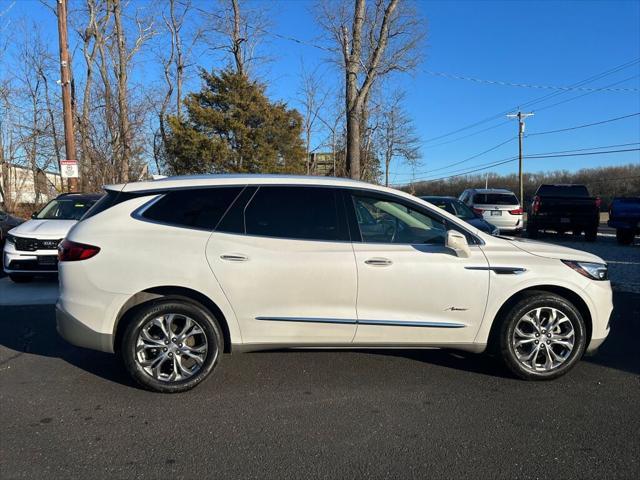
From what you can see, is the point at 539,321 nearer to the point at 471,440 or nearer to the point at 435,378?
the point at 435,378

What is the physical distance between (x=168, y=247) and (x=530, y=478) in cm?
299

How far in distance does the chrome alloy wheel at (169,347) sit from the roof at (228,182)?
1104mm

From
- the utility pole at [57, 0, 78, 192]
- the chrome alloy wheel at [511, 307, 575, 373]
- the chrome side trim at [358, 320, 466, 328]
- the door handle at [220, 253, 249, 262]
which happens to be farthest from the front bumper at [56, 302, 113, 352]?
the utility pole at [57, 0, 78, 192]

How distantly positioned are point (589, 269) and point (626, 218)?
473 inches

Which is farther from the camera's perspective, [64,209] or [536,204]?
[536,204]

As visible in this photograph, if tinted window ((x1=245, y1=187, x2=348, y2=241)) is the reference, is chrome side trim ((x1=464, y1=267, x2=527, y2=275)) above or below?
below

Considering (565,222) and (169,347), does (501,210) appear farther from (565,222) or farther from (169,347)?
(169,347)

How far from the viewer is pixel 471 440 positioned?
3375mm

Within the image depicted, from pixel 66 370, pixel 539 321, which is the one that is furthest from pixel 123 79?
pixel 539 321

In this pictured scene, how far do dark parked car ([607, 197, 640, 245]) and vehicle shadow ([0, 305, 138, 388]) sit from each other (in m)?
14.5

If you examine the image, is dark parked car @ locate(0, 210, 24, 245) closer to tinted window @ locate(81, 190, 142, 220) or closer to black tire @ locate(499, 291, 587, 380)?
tinted window @ locate(81, 190, 142, 220)

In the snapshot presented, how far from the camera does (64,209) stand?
392 inches

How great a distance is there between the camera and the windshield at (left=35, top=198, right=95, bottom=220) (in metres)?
9.70

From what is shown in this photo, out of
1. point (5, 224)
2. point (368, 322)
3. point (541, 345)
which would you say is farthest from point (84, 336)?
Answer: point (5, 224)
